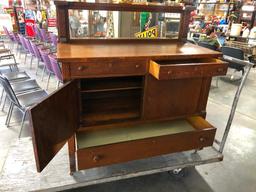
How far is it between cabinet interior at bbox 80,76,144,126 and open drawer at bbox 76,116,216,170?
5.4 inches

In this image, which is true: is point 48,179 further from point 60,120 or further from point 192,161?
point 192,161

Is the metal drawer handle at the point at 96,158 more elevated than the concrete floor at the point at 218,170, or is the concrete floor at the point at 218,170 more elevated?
the metal drawer handle at the point at 96,158

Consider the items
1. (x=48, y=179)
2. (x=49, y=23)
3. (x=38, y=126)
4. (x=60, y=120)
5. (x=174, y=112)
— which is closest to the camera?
(x=38, y=126)

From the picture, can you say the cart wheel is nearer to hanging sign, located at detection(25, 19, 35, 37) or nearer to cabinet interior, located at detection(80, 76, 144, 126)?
cabinet interior, located at detection(80, 76, 144, 126)

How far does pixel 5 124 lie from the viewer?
8.11 ft

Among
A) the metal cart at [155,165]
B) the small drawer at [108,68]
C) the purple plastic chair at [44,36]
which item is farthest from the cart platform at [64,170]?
the purple plastic chair at [44,36]

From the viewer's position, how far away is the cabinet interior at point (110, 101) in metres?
1.32

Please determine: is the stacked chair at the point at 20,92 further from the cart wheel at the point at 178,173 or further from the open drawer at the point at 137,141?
the cart wheel at the point at 178,173

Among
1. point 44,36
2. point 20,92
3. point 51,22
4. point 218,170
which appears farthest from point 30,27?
point 218,170

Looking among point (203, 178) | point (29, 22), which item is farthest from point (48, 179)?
point (29, 22)

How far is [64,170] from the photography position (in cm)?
140

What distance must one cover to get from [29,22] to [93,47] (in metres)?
6.04

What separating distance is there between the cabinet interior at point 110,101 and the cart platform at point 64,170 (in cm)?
35

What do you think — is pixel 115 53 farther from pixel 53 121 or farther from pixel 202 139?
pixel 202 139
